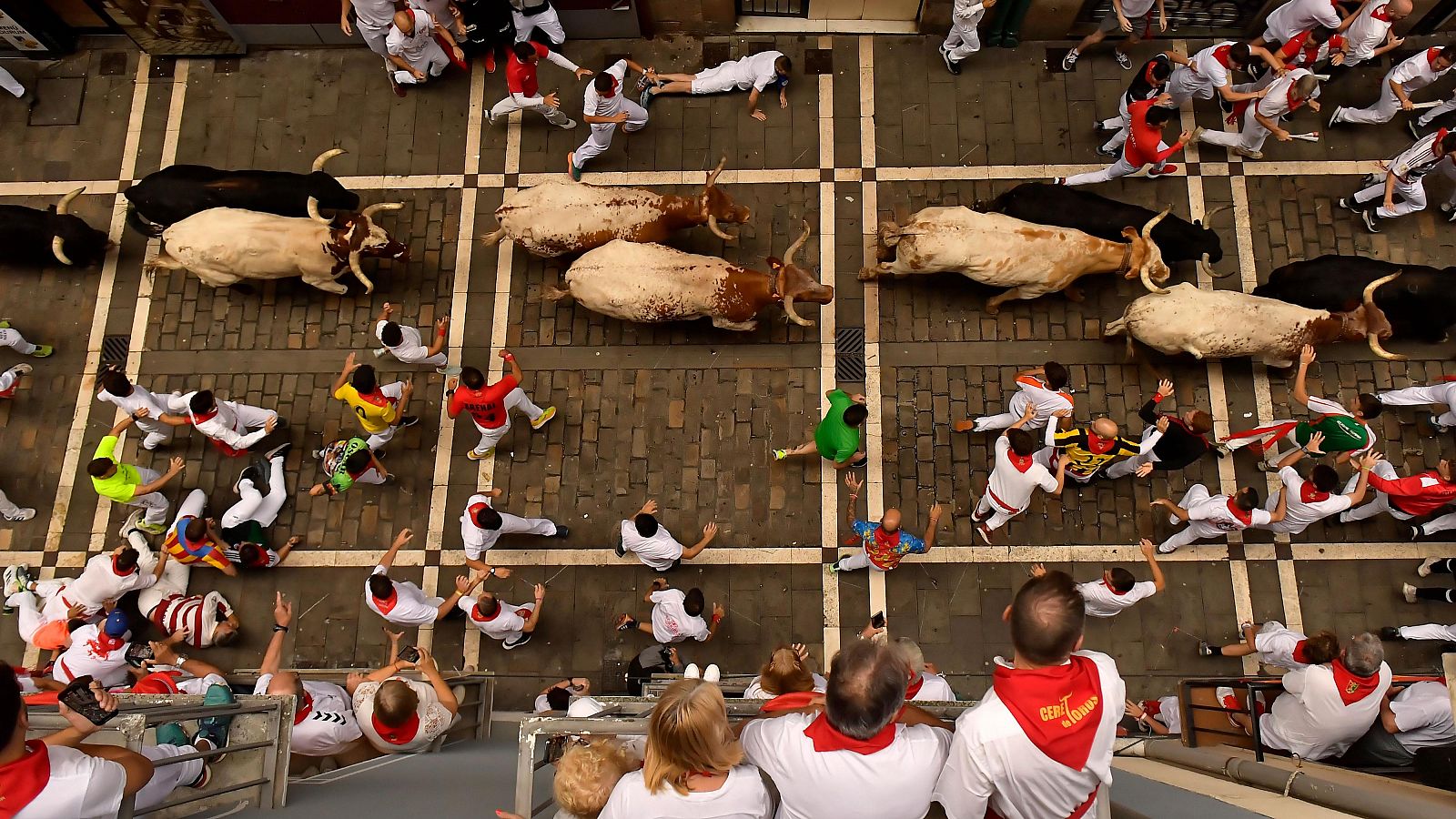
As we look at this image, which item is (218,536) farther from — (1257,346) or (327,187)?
(1257,346)

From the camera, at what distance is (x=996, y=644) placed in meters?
9.65

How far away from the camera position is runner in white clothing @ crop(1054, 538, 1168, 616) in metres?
7.92

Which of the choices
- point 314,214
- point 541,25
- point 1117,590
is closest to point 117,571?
point 314,214

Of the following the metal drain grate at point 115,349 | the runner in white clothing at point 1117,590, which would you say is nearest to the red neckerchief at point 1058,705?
the runner in white clothing at point 1117,590

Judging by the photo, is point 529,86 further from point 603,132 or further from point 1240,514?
point 1240,514

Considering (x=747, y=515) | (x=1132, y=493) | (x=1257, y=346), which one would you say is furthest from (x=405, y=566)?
(x=1257, y=346)

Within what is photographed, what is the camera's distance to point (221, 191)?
32.9 feet

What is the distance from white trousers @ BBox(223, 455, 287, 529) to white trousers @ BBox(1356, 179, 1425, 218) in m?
14.9

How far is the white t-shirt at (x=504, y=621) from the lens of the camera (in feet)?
28.6

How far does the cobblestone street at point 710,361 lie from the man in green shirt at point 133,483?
1.48 ft

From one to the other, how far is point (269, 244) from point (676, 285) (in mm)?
5078

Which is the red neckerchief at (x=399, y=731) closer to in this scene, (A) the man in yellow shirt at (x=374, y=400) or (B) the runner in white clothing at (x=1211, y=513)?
(A) the man in yellow shirt at (x=374, y=400)

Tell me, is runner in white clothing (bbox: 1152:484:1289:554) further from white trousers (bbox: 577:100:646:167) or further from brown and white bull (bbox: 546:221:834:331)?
white trousers (bbox: 577:100:646:167)

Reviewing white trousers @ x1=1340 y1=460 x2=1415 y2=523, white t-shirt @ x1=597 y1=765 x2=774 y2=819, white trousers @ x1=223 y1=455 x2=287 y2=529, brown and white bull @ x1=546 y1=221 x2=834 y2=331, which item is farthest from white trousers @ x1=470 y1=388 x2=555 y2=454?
white trousers @ x1=1340 y1=460 x2=1415 y2=523
